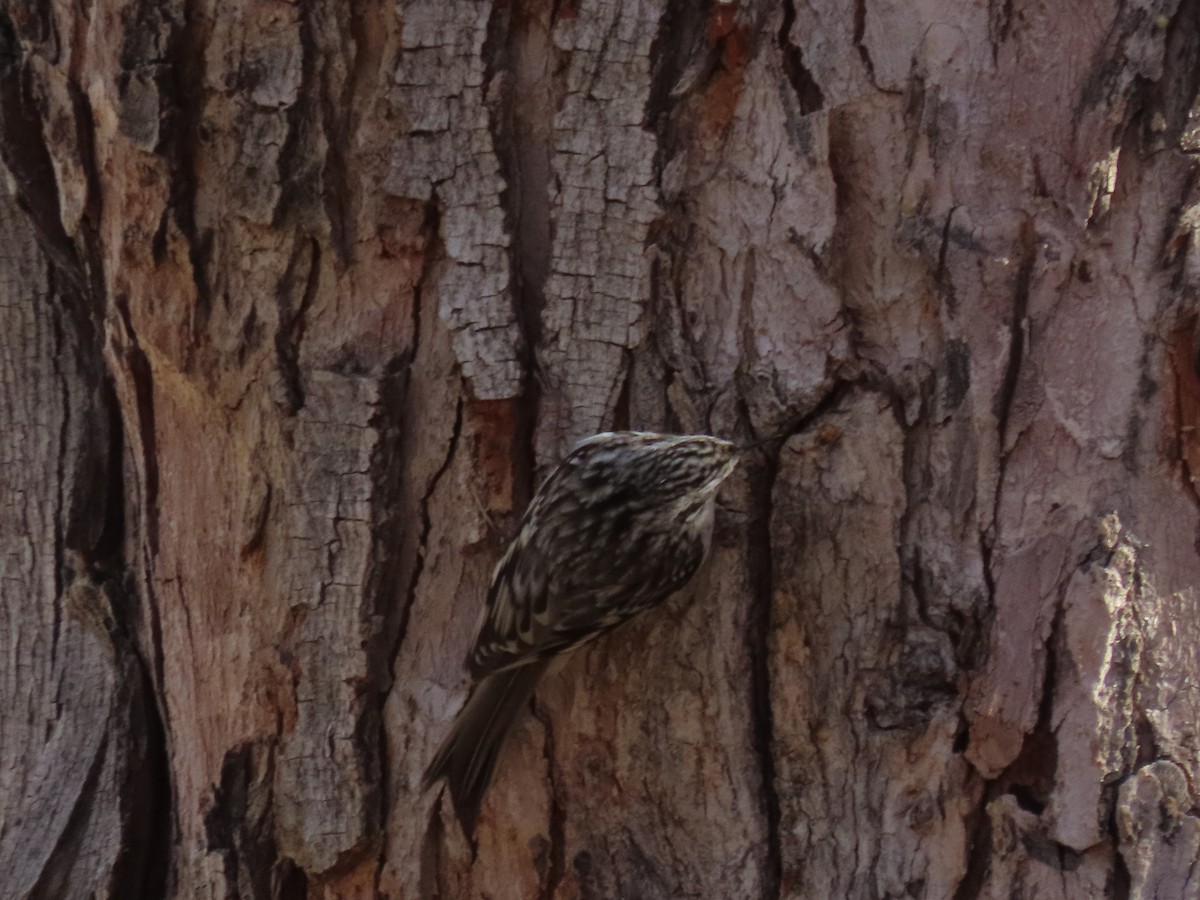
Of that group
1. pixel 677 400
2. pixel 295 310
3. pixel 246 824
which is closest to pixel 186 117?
pixel 295 310

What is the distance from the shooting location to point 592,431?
1922 mm

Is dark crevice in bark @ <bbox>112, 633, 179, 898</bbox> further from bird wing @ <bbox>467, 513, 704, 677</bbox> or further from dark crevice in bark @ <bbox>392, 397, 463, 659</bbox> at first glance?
bird wing @ <bbox>467, 513, 704, 677</bbox>

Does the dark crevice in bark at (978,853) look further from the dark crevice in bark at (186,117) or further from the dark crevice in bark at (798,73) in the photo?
the dark crevice in bark at (186,117)

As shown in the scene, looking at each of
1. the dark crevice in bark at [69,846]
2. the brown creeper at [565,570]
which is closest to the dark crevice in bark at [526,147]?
the brown creeper at [565,570]

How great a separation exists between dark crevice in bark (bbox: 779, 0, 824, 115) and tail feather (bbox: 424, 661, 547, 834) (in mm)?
961

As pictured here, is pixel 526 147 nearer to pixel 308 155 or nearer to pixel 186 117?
pixel 308 155

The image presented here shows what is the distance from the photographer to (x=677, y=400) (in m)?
1.92

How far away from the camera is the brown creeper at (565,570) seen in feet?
6.35

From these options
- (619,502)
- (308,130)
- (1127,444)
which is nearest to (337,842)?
(619,502)

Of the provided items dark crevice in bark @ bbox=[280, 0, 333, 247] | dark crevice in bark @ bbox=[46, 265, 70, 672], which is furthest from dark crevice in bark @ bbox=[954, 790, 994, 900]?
dark crevice in bark @ bbox=[46, 265, 70, 672]

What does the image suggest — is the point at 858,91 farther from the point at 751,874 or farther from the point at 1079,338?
the point at 751,874

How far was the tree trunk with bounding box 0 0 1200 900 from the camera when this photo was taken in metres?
1.78

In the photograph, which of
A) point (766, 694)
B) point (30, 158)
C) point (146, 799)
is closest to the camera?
point (766, 694)

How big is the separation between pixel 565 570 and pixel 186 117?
3.02 feet
